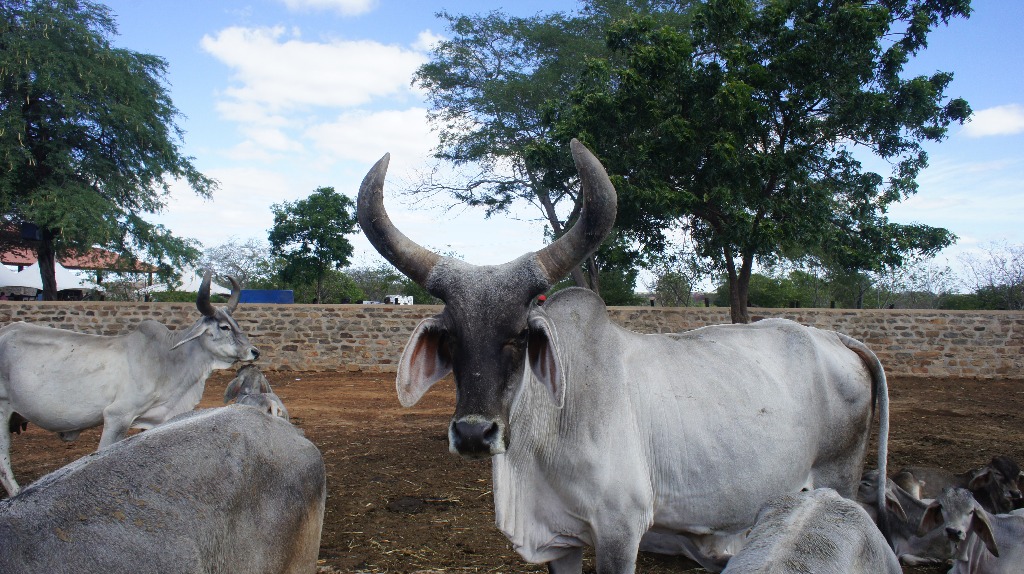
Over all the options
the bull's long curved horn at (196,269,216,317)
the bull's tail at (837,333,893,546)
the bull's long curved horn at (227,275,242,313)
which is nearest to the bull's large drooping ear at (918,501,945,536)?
the bull's tail at (837,333,893,546)

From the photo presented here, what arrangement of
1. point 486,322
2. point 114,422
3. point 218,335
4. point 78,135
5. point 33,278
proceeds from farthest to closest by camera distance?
1. point 33,278
2. point 78,135
3. point 218,335
4. point 114,422
5. point 486,322

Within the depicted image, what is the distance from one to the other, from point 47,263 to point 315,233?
25.2 feet

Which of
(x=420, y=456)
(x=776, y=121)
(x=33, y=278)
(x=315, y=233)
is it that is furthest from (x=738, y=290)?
(x=33, y=278)

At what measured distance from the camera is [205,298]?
26.2 feet

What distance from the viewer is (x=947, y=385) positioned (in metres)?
14.3

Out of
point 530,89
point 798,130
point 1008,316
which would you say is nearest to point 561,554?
point 798,130

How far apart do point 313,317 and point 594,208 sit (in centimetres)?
1410

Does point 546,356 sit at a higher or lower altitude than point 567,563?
higher

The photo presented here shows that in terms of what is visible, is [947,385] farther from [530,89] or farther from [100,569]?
[100,569]

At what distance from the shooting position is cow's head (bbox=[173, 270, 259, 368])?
7852 mm

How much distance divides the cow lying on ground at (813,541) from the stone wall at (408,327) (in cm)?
1252

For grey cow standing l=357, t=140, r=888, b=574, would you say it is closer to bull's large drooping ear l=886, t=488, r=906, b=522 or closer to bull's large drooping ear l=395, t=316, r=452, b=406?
bull's large drooping ear l=395, t=316, r=452, b=406

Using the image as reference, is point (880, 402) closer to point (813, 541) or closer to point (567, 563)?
point (813, 541)

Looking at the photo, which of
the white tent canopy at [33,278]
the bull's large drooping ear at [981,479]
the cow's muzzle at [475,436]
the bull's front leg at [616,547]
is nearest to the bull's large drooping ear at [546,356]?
the cow's muzzle at [475,436]
